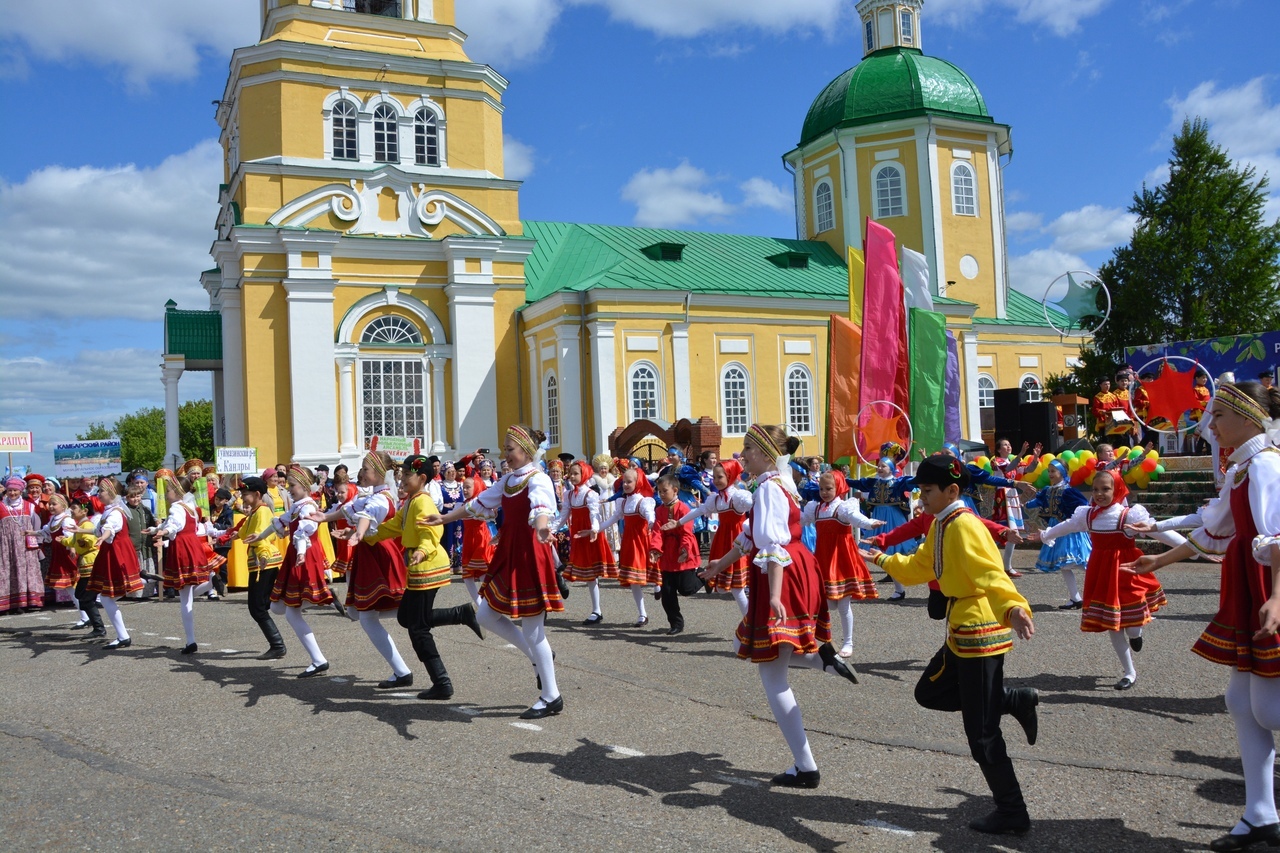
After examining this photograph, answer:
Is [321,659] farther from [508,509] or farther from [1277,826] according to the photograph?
[1277,826]

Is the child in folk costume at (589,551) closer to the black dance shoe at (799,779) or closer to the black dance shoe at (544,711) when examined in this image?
the black dance shoe at (544,711)

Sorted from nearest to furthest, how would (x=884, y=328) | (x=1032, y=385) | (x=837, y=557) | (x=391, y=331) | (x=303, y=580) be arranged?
1. (x=303, y=580)
2. (x=837, y=557)
3. (x=884, y=328)
4. (x=391, y=331)
5. (x=1032, y=385)

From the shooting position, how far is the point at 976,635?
4.70m

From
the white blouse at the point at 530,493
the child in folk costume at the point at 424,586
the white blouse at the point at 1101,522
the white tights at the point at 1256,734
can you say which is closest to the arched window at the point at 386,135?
the child in folk costume at the point at 424,586

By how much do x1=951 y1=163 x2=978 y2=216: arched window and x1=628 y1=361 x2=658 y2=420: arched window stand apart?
51.6 feet

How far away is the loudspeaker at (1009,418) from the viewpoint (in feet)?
76.2

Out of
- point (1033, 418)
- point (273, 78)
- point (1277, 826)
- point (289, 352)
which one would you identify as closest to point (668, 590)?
point (1277, 826)

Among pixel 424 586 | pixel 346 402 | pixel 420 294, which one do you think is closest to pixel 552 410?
pixel 420 294

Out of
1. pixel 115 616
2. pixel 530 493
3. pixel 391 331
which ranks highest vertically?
pixel 391 331

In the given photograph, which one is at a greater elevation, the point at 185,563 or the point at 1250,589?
the point at 1250,589

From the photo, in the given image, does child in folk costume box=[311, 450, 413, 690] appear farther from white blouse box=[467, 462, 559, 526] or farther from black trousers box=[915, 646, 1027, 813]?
black trousers box=[915, 646, 1027, 813]

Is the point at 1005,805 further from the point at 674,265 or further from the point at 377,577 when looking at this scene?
the point at 674,265

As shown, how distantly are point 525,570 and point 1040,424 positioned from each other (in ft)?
60.6

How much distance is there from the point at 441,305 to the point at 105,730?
25908 mm
